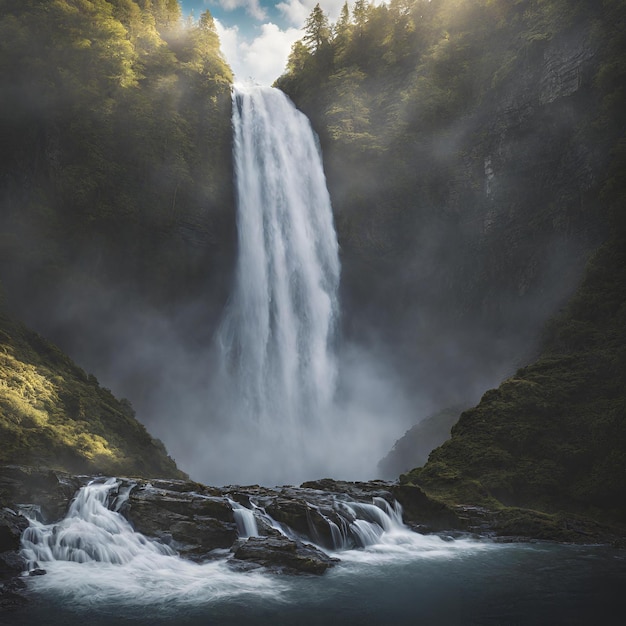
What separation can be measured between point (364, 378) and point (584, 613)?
1082 inches

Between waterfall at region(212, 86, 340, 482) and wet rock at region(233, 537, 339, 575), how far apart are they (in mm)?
19062

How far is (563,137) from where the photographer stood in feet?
92.7

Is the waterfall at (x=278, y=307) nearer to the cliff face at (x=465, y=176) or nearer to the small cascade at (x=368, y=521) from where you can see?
the cliff face at (x=465, y=176)

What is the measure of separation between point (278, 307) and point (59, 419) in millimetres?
16542

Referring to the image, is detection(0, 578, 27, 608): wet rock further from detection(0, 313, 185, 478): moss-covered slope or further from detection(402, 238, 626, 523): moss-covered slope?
detection(402, 238, 626, 523): moss-covered slope

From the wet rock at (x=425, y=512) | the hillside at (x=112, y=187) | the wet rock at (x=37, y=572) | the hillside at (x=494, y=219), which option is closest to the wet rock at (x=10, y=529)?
the wet rock at (x=37, y=572)

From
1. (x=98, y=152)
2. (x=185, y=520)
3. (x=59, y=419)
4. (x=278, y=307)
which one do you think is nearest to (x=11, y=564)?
(x=185, y=520)

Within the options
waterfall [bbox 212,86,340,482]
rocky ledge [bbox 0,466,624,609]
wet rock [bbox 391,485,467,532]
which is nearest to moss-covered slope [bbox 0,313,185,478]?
rocky ledge [bbox 0,466,624,609]

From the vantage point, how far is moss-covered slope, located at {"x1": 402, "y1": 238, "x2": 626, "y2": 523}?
17.5 meters

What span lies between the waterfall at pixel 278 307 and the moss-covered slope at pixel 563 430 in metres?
11.6

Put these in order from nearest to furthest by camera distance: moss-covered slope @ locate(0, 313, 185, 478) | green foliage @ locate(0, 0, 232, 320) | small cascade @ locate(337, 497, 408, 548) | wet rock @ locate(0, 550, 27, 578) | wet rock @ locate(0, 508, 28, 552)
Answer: wet rock @ locate(0, 550, 27, 578) → wet rock @ locate(0, 508, 28, 552) → small cascade @ locate(337, 497, 408, 548) → moss-covered slope @ locate(0, 313, 185, 478) → green foliage @ locate(0, 0, 232, 320)

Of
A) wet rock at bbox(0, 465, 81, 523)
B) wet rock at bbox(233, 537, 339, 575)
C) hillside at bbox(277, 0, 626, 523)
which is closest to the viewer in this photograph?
wet rock at bbox(233, 537, 339, 575)

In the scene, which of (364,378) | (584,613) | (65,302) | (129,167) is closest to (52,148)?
(129,167)

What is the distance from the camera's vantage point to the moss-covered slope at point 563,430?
687 inches
